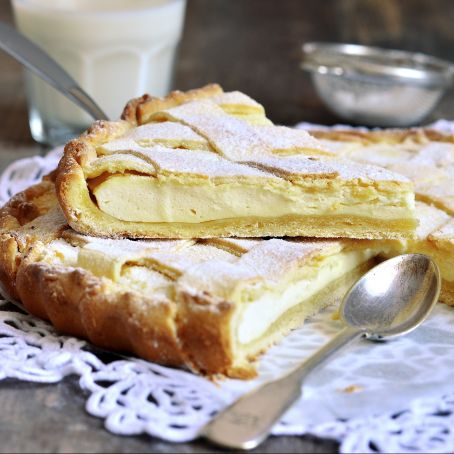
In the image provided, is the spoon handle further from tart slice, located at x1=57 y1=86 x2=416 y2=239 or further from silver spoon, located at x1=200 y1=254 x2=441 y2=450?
tart slice, located at x1=57 y1=86 x2=416 y2=239

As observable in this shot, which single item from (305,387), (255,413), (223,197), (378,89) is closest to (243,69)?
(378,89)

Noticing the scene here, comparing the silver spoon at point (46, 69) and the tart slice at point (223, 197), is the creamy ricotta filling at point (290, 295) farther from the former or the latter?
the silver spoon at point (46, 69)

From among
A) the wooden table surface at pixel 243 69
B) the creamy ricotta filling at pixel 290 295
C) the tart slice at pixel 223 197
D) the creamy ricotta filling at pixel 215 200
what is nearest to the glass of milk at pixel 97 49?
the wooden table surface at pixel 243 69

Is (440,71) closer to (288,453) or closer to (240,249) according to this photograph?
(240,249)

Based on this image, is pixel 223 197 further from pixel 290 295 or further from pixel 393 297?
pixel 393 297

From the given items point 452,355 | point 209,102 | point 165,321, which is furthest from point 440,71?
point 165,321

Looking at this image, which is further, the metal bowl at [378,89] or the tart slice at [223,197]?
the metal bowl at [378,89]

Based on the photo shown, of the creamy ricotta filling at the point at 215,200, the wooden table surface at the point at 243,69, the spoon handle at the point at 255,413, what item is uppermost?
the creamy ricotta filling at the point at 215,200
